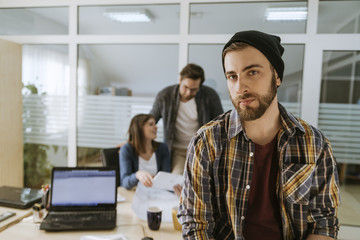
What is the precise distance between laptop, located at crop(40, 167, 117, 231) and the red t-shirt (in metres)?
0.72

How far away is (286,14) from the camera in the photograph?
287 centimetres

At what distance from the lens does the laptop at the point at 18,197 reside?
1.54m

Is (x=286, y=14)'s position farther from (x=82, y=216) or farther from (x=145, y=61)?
(x=82, y=216)

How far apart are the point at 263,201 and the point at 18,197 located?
4.79 ft

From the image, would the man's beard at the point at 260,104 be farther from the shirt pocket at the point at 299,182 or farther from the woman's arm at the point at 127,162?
the woman's arm at the point at 127,162

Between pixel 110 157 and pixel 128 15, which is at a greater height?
pixel 128 15

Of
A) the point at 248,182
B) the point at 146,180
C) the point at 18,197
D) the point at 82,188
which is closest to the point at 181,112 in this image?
the point at 146,180

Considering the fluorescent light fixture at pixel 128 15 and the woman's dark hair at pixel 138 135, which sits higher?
the fluorescent light fixture at pixel 128 15

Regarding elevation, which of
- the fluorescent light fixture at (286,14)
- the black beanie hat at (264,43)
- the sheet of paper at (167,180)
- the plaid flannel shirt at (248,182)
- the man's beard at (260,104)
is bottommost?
the sheet of paper at (167,180)

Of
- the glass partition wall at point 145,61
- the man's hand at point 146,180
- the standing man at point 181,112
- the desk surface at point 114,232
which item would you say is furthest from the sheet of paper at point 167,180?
the glass partition wall at point 145,61

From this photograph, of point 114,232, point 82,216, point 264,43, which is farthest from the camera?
point 82,216

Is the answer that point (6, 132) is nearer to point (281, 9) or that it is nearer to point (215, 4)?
point (215, 4)

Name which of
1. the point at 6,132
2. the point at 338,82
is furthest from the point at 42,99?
the point at 338,82

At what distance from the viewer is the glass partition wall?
2.83m
